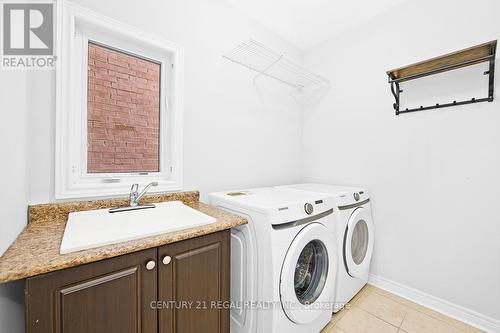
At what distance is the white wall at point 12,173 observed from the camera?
2.62 ft

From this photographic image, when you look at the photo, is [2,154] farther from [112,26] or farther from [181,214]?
[112,26]

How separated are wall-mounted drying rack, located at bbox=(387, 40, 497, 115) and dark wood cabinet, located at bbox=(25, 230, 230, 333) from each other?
1879 mm

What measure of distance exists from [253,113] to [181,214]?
4.14ft

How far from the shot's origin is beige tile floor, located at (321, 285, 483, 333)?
1483mm

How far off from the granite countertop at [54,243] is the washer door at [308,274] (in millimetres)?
374

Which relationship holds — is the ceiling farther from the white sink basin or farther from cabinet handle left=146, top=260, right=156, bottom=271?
cabinet handle left=146, top=260, right=156, bottom=271

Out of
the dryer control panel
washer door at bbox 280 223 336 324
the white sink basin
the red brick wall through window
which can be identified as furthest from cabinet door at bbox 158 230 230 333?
the dryer control panel

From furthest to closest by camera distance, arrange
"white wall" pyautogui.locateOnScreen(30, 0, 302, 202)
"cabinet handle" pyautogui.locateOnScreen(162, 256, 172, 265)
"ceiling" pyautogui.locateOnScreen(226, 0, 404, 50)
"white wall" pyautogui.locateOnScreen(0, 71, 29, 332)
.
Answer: "ceiling" pyautogui.locateOnScreen(226, 0, 404, 50) → "white wall" pyautogui.locateOnScreen(30, 0, 302, 202) → "cabinet handle" pyautogui.locateOnScreen(162, 256, 172, 265) → "white wall" pyautogui.locateOnScreen(0, 71, 29, 332)

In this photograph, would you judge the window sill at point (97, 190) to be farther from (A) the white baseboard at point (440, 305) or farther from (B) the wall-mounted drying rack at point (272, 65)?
(A) the white baseboard at point (440, 305)

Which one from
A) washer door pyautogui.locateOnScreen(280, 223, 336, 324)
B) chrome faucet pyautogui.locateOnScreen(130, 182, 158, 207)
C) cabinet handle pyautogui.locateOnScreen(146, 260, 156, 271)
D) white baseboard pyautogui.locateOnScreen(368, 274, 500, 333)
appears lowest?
white baseboard pyautogui.locateOnScreen(368, 274, 500, 333)

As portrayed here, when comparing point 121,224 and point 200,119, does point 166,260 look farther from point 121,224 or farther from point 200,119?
point 200,119

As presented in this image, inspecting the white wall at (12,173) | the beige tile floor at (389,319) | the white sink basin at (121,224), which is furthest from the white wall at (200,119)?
the beige tile floor at (389,319)

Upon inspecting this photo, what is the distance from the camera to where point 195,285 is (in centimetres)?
102

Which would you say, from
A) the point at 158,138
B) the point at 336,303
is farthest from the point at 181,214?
the point at 336,303
